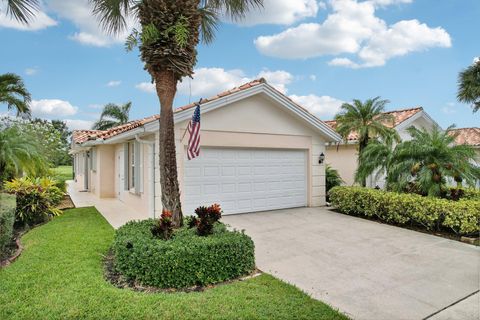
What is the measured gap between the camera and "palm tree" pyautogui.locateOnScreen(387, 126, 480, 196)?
31.6ft

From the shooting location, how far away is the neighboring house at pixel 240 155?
9906mm

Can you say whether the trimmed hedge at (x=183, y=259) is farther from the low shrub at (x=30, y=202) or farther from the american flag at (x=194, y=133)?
the low shrub at (x=30, y=202)

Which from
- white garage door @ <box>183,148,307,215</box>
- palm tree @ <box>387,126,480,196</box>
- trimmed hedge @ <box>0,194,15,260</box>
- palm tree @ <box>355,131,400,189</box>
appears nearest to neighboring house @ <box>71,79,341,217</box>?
white garage door @ <box>183,148,307,215</box>

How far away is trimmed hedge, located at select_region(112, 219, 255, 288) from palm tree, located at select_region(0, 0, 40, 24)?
19.1 ft

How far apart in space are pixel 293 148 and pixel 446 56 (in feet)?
19.7

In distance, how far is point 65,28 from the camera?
11.2 metres

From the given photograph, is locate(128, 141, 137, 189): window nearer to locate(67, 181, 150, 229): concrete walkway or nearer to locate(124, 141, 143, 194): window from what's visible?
locate(124, 141, 143, 194): window

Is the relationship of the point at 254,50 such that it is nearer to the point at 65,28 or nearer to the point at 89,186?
the point at 65,28

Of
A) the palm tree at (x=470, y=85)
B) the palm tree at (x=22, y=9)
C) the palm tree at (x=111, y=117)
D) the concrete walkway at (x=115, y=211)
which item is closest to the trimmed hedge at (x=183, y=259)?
the concrete walkway at (x=115, y=211)

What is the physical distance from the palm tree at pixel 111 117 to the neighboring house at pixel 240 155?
60.2ft

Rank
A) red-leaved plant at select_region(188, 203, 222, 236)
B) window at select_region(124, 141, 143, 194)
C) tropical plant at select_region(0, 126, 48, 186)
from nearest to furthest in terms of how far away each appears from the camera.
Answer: red-leaved plant at select_region(188, 203, 222, 236)
tropical plant at select_region(0, 126, 48, 186)
window at select_region(124, 141, 143, 194)

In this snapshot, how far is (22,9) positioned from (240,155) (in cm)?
746

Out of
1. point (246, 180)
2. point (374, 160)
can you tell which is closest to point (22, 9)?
point (246, 180)

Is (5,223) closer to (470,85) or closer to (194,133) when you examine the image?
(194,133)
